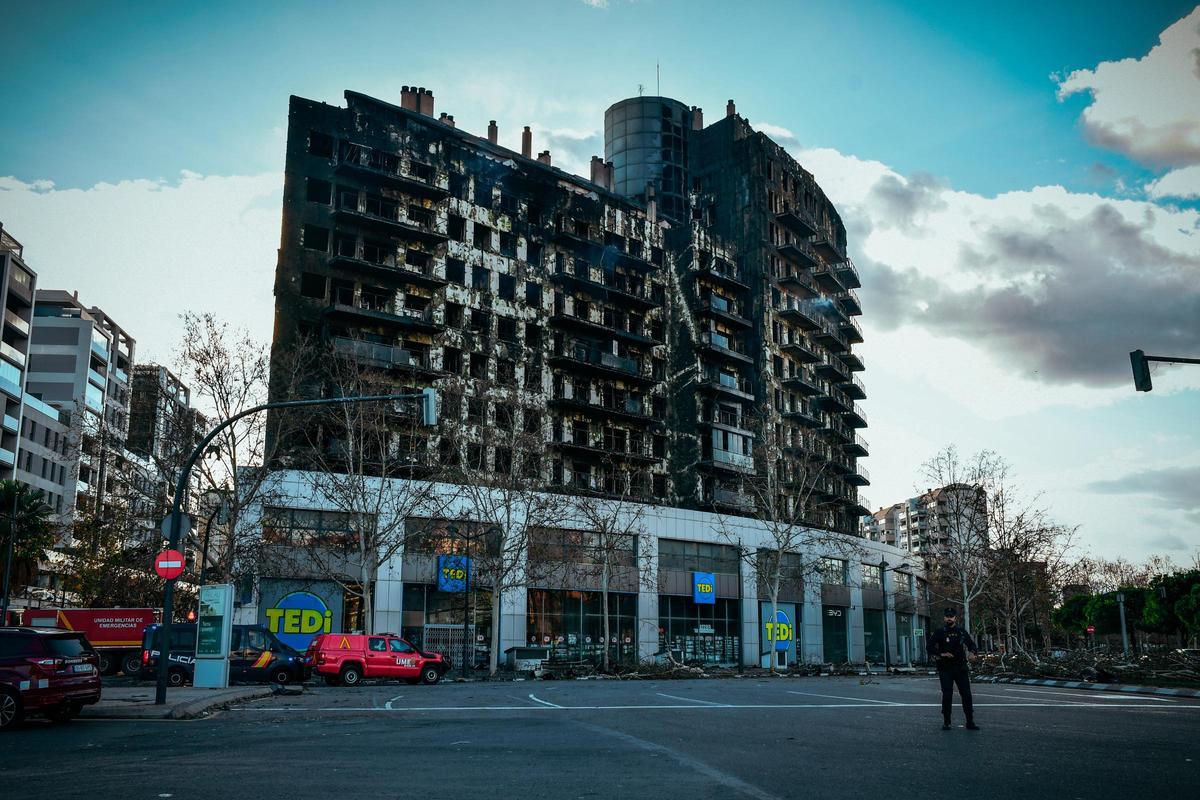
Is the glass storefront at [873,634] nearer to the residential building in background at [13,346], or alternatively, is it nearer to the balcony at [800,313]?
the balcony at [800,313]

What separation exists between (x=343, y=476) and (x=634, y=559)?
17.2 meters

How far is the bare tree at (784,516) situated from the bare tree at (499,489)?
14063mm

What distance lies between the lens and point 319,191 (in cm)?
5047

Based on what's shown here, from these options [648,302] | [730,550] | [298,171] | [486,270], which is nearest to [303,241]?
[298,171]

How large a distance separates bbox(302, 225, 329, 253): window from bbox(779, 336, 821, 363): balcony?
115 feet

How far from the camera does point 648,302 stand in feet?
203

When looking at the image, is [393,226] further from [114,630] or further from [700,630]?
[700,630]

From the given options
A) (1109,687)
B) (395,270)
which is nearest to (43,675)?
(1109,687)

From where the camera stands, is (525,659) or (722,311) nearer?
(525,659)

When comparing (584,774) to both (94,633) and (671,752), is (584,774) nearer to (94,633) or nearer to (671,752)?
(671,752)

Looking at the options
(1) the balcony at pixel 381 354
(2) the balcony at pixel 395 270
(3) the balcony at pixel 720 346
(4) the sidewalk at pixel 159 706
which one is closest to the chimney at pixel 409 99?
(2) the balcony at pixel 395 270

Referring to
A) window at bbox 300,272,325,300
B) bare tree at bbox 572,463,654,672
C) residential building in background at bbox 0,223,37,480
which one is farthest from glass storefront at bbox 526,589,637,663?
residential building in background at bbox 0,223,37,480

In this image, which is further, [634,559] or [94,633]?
[634,559]

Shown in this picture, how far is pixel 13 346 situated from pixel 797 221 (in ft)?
216
